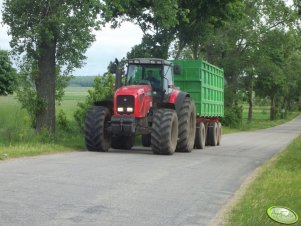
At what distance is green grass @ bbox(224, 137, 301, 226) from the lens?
7.98 meters

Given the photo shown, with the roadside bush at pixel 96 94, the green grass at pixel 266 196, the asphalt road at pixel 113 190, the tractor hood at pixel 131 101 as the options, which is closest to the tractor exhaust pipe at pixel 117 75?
the tractor hood at pixel 131 101

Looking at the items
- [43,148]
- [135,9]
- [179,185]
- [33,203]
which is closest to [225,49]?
[135,9]

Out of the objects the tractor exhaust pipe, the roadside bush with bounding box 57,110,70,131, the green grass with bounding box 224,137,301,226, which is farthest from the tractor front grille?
the roadside bush with bounding box 57,110,70,131

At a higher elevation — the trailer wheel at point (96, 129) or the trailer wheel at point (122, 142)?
the trailer wheel at point (96, 129)

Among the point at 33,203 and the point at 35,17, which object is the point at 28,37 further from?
the point at 33,203

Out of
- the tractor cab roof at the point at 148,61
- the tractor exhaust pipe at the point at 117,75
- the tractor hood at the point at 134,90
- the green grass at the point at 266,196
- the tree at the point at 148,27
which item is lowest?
the green grass at the point at 266,196

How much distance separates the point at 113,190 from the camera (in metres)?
10.0

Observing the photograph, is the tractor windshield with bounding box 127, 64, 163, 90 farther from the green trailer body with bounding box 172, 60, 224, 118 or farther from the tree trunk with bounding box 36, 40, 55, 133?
the tree trunk with bounding box 36, 40, 55, 133

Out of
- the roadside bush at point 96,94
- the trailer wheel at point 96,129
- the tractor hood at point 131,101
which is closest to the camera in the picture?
the tractor hood at point 131,101

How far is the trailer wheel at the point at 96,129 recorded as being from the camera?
17922 millimetres

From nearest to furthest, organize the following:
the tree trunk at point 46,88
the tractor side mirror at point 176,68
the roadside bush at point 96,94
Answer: the tractor side mirror at point 176,68 < the tree trunk at point 46,88 < the roadside bush at point 96,94

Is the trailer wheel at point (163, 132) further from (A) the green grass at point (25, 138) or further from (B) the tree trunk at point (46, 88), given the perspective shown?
(B) the tree trunk at point (46, 88)

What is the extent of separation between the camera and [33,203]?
848cm

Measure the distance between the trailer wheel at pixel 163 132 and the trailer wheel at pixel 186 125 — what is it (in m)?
1.12
